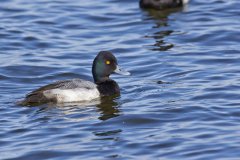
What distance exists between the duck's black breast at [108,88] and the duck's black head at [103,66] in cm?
15

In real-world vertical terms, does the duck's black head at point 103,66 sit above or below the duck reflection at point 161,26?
above

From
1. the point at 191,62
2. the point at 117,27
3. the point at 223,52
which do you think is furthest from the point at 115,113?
the point at 117,27

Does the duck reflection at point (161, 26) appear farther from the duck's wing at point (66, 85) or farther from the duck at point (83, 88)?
the duck's wing at point (66, 85)

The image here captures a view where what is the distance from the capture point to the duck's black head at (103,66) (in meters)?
15.1

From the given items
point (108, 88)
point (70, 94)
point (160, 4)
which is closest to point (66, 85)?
point (70, 94)

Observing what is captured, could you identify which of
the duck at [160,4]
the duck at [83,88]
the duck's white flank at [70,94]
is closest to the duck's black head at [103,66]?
the duck at [83,88]

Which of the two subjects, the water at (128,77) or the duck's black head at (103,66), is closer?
the water at (128,77)

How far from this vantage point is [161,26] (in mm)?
20453

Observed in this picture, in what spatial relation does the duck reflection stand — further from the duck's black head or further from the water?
the duck's black head

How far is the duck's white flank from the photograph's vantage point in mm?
14391

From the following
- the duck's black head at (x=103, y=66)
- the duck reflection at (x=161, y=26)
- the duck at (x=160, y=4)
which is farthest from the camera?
the duck at (x=160, y=4)

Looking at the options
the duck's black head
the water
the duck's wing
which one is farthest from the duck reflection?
the duck's wing

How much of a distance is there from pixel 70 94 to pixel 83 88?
0.27 metres

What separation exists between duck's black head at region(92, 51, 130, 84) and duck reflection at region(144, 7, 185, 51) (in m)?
3.40
